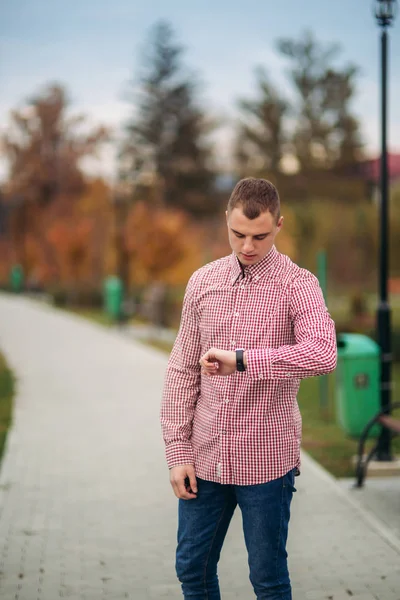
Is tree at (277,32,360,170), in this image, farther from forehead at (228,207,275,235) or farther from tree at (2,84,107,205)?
forehead at (228,207,275,235)

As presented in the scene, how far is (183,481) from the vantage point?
2789 mm

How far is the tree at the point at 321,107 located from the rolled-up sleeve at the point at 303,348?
42256 millimetres

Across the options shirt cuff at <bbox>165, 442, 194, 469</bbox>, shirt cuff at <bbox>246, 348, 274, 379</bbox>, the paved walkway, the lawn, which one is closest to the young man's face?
shirt cuff at <bbox>246, 348, 274, 379</bbox>

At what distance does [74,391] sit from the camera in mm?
11211

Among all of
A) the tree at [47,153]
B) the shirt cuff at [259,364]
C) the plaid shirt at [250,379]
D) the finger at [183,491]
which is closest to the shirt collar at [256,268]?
the plaid shirt at [250,379]

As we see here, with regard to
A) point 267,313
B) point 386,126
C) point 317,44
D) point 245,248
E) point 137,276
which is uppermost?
point 317,44

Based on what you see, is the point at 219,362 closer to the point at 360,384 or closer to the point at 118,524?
the point at 118,524

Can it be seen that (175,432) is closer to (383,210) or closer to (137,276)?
(383,210)

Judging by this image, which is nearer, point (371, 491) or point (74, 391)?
point (371, 491)

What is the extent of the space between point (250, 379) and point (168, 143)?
5248 centimetres

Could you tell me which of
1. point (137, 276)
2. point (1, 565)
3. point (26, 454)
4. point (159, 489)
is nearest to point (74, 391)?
point (26, 454)

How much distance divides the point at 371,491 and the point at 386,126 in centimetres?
284

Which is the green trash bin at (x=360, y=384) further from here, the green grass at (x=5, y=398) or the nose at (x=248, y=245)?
the nose at (x=248, y=245)

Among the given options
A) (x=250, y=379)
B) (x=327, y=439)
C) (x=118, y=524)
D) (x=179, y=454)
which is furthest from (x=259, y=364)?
(x=327, y=439)
